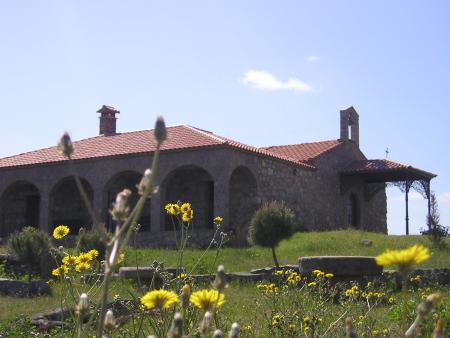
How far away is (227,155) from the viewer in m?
16.8

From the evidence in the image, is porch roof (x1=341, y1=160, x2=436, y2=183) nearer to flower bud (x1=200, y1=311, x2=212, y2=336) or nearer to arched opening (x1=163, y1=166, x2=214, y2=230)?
arched opening (x1=163, y1=166, x2=214, y2=230)

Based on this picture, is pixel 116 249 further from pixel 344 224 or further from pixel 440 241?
pixel 344 224

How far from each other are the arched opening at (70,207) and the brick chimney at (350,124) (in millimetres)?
8796

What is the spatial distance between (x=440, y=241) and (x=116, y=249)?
544 inches

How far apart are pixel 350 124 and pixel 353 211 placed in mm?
3094

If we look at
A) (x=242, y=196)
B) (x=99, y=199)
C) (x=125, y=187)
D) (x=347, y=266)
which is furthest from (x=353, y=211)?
(x=347, y=266)

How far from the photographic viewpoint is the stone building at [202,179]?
17375 millimetres

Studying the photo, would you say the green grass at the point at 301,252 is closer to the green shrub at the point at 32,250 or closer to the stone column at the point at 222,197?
the green shrub at the point at 32,250

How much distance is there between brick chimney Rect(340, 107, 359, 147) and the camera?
76.6 feet

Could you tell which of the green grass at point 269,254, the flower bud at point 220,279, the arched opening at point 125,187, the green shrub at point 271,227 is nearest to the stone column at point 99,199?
the arched opening at point 125,187

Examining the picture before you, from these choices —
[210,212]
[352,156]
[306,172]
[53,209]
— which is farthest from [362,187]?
[53,209]

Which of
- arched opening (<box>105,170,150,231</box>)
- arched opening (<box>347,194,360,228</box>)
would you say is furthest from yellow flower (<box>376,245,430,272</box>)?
arched opening (<box>347,194,360,228</box>)

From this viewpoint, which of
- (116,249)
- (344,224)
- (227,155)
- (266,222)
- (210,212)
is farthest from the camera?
(344,224)

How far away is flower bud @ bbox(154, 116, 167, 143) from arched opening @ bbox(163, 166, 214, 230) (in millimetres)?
17053
